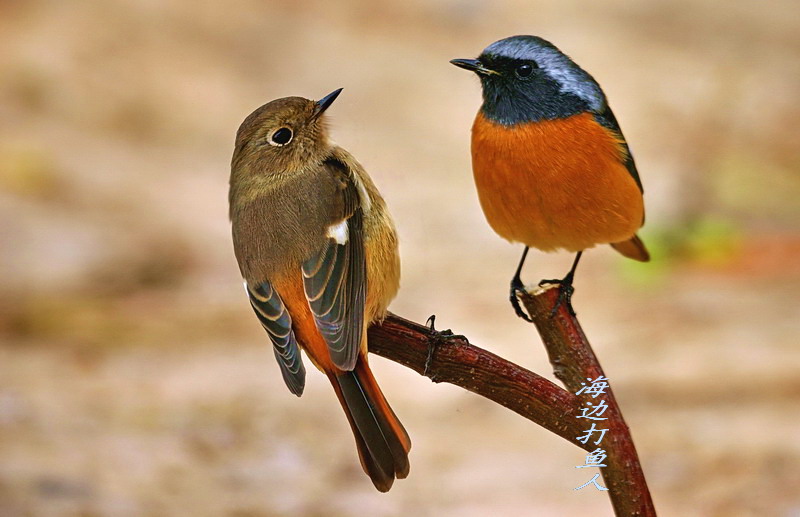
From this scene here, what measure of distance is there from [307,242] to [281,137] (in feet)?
0.91

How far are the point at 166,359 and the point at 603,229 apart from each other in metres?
4.27

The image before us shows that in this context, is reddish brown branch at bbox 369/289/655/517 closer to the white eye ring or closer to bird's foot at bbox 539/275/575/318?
bird's foot at bbox 539/275/575/318

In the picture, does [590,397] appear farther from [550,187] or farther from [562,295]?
[550,187]

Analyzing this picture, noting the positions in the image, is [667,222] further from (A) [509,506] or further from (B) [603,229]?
(B) [603,229]

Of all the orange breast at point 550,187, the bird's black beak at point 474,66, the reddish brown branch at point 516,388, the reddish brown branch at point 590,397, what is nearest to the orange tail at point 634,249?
the orange breast at point 550,187

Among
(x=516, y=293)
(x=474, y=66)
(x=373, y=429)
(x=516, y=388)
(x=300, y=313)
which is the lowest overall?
(x=373, y=429)

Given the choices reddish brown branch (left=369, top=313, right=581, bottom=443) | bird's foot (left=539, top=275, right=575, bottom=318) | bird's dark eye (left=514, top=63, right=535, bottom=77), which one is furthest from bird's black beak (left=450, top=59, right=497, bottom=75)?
reddish brown branch (left=369, top=313, right=581, bottom=443)

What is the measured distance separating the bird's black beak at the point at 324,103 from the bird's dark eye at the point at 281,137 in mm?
78

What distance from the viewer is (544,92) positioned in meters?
2.94

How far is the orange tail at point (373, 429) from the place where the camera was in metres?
2.25

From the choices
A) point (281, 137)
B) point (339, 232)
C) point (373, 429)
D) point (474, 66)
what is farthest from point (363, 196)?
point (373, 429)

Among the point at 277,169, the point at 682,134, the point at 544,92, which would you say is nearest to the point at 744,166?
the point at 682,134

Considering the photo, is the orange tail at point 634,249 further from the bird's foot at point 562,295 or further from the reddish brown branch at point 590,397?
the reddish brown branch at point 590,397

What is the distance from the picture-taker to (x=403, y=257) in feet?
22.2
